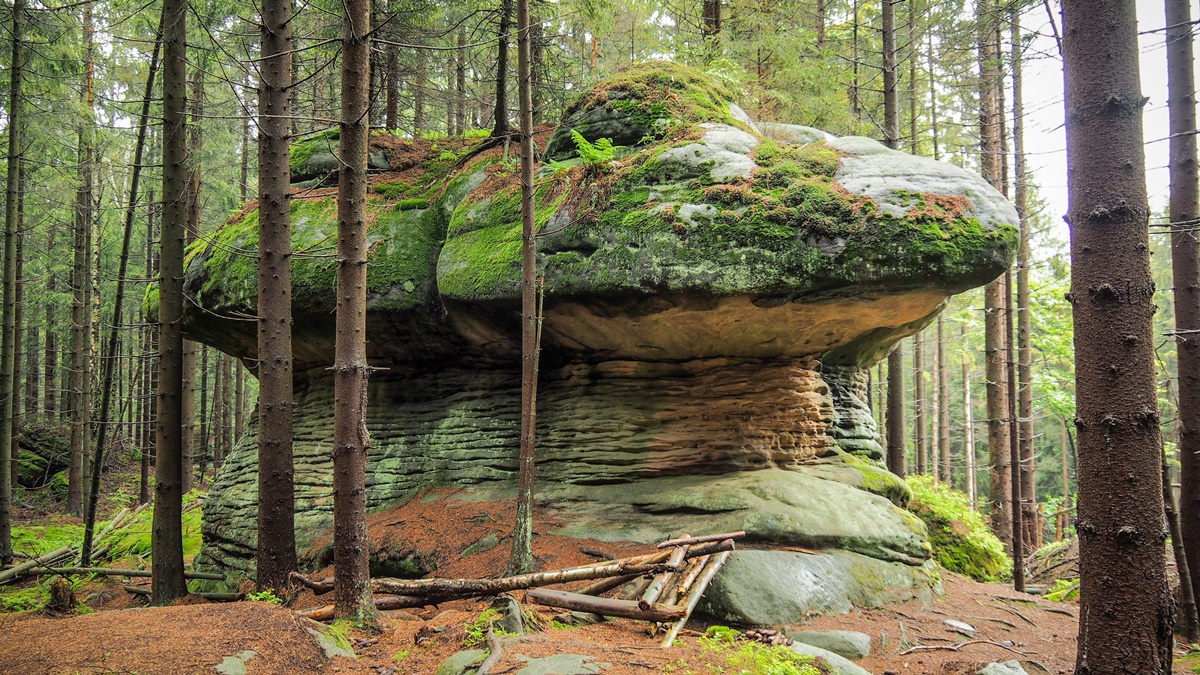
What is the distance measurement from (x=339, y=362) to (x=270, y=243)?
2368 mm

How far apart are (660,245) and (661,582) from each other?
3870 millimetres

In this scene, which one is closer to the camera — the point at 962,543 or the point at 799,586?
the point at 799,586

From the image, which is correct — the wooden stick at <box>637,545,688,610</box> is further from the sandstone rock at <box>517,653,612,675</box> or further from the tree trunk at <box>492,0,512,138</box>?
the tree trunk at <box>492,0,512,138</box>

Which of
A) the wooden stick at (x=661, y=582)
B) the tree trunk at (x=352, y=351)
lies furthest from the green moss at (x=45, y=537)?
the wooden stick at (x=661, y=582)

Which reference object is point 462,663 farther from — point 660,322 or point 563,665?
point 660,322

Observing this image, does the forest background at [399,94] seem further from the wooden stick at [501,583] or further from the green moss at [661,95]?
the wooden stick at [501,583]

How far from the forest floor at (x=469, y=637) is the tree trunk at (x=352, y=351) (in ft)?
1.92

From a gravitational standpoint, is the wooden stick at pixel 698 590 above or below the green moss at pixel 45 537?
above

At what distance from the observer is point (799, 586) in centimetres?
662

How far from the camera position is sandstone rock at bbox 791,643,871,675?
4785mm

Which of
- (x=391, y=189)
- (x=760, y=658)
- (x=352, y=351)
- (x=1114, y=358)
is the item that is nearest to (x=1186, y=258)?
(x=1114, y=358)

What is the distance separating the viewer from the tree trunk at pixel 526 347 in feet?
22.9

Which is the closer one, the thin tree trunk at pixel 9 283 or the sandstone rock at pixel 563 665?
the sandstone rock at pixel 563 665

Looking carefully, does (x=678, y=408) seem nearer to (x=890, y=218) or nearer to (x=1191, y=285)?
(x=890, y=218)
